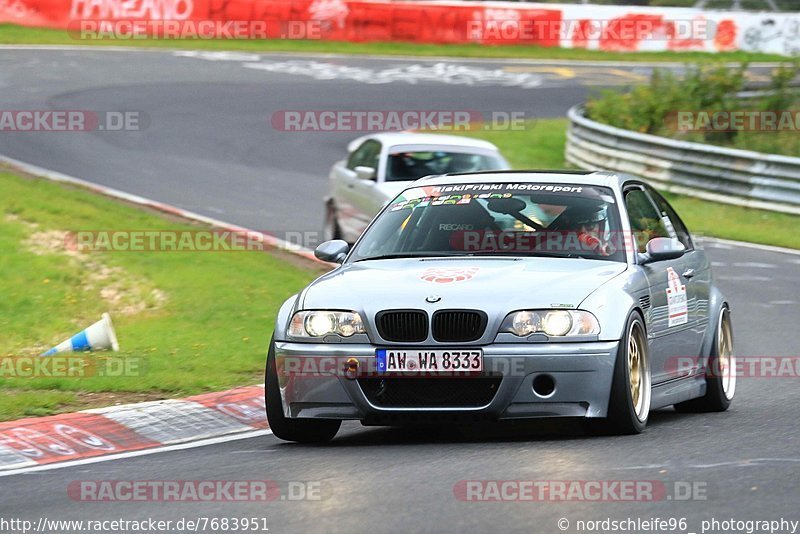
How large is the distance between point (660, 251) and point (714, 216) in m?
13.3

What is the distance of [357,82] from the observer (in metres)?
34.2

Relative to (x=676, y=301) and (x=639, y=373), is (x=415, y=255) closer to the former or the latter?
(x=639, y=373)

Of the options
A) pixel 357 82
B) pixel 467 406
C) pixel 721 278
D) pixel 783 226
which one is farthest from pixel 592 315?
pixel 357 82

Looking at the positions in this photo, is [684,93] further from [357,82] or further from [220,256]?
[220,256]

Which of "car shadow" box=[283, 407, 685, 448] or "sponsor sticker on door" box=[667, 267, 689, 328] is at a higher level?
"sponsor sticker on door" box=[667, 267, 689, 328]

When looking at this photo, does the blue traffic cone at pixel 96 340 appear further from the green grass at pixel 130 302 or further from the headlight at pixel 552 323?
the headlight at pixel 552 323

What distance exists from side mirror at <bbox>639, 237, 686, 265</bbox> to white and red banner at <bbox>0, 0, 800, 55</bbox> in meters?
30.3

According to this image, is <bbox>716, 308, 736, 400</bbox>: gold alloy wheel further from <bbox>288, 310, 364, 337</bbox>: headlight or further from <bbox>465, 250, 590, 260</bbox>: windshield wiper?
<bbox>288, 310, 364, 337</bbox>: headlight

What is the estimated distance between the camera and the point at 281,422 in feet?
26.5

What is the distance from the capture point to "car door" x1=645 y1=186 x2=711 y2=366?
30.4 ft

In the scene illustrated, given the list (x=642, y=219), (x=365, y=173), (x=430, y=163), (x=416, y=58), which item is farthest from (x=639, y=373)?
(x=416, y=58)

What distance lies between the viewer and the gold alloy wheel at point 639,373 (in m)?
8.00

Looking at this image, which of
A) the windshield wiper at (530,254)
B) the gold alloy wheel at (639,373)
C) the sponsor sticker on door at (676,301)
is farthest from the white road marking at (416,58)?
the gold alloy wheel at (639,373)

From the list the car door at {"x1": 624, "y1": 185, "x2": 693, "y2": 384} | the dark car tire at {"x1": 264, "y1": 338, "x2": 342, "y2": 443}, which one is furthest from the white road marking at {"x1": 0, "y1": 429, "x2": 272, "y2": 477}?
the car door at {"x1": 624, "y1": 185, "x2": 693, "y2": 384}
